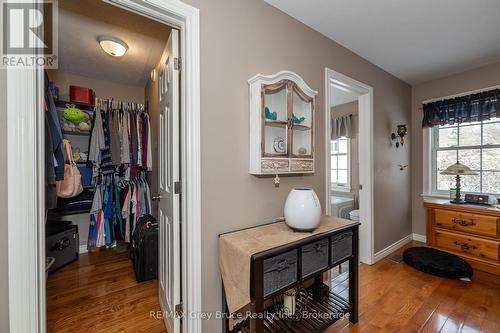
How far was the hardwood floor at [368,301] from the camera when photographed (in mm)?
1641

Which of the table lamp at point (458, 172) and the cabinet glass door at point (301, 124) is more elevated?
the cabinet glass door at point (301, 124)

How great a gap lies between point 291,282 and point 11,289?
49.7 inches

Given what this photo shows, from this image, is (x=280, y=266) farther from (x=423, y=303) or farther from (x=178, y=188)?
(x=423, y=303)

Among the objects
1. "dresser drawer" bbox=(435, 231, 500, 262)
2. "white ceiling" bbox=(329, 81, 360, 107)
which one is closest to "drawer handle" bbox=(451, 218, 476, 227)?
"dresser drawer" bbox=(435, 231, 500, 262)

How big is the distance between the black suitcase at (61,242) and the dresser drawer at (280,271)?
2.47m

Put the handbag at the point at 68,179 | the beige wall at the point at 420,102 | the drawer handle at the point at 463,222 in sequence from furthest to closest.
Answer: the beige wall at the point at 420,102 → the drawer handle at the point at 463,222 → the handbag at the point at 68,179

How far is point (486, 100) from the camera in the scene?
2672 millimetres

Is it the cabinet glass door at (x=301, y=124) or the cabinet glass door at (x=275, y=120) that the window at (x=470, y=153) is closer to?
the cabinet glass door at (x=301, y=124)

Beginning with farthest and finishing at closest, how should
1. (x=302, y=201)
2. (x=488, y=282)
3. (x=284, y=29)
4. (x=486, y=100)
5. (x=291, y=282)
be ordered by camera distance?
(x=486, y=100) → (x=488, y=282) → (x=284, y=29) → (x=302, y=201) → (x=291, y=282)

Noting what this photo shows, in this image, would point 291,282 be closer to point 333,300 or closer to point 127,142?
point 333,300

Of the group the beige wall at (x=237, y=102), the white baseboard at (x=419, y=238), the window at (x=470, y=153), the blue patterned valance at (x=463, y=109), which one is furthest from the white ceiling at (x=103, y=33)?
the white baseboard at (x=419, y=238)

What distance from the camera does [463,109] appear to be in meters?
2.85

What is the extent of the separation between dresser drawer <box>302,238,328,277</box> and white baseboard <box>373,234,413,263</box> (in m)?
1.72

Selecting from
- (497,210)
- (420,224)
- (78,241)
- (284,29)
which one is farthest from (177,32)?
(420,224)
